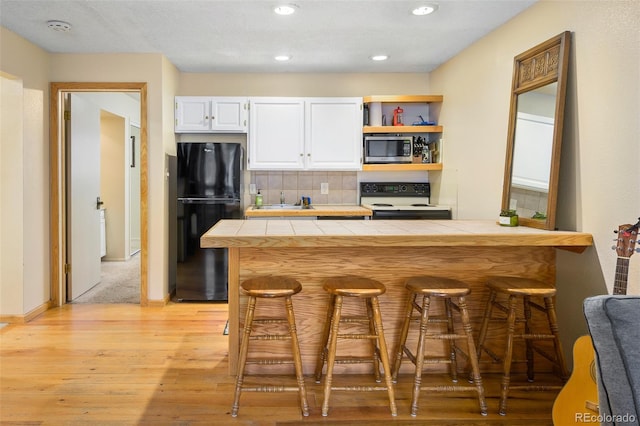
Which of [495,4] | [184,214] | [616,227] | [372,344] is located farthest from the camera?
[184,214]

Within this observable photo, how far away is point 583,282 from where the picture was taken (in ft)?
8.06

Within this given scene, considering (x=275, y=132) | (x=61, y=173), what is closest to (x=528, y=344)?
(x=275, y=132)

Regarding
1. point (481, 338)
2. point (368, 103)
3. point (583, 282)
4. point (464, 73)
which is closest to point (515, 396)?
point (481, 338)

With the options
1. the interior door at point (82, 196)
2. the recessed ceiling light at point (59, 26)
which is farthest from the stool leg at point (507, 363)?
the interior door at point (82, 196)

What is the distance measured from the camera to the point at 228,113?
4543 mm

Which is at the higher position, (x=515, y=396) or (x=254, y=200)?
(x=254, y=200)

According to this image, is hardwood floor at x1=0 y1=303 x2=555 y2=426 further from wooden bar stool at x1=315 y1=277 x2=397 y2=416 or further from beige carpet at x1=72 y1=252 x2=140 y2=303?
beige carpet at x1=72 y1=252 x2=140 y2=303

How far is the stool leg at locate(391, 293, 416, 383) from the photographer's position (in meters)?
2.44

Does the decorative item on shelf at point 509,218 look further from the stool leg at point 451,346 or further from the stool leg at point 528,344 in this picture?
the stool leg at point 451,346

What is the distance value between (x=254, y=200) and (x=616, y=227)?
344 centimetres

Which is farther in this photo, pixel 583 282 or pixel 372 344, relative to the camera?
pixel 372 344

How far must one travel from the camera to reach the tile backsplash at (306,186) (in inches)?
192

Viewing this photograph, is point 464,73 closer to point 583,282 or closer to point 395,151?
point 395,151

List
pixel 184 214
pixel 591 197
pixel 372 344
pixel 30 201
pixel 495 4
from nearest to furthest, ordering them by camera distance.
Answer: pixel 591 197
pixel 372 344
pixel 495 4
pixel 30 201
pixel 184 214
